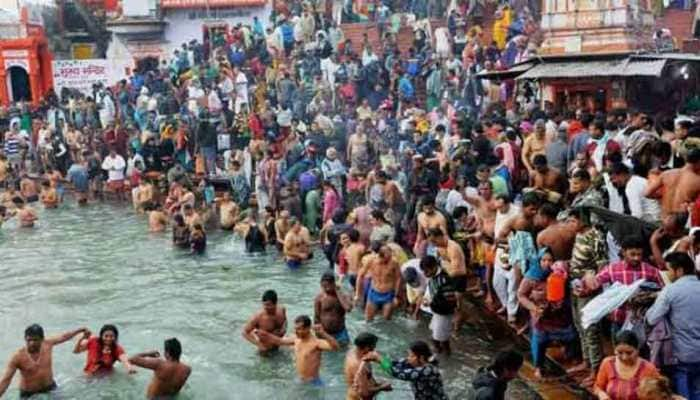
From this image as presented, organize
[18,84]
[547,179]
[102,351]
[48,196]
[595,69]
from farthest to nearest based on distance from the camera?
[18,84] → [48,196] → [595,69] → [547,179] → [102,351]

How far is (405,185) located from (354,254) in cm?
271

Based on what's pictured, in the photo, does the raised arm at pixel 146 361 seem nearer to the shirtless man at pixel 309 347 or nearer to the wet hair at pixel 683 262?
the shirtless man at pixel 309 347

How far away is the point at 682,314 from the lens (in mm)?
6312

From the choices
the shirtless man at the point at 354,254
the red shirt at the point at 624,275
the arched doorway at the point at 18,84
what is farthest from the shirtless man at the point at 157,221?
the arched doorway at the point at 18,84

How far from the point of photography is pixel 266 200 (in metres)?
17.5

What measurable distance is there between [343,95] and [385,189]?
24.2 feet

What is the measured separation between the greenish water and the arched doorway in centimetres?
1320

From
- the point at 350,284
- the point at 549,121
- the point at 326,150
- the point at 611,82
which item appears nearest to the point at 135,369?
the point at 350,284

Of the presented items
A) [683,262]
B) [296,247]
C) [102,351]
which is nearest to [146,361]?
[102,351]

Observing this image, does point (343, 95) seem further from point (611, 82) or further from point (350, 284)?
point (350, 284)

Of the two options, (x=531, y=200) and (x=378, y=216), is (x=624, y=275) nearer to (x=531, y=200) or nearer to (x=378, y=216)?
(x=531, y=200)

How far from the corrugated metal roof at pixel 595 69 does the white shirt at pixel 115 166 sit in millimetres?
10626

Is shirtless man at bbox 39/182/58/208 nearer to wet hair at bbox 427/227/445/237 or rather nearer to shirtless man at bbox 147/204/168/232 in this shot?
shirtless man at bbox 147/204/168/232

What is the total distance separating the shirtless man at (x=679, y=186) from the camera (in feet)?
24.9
